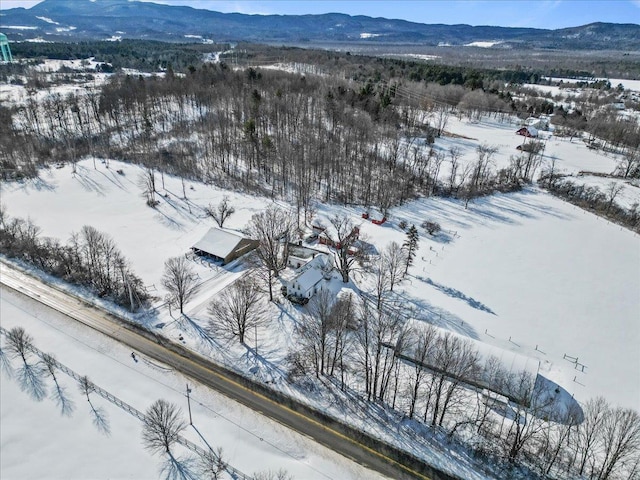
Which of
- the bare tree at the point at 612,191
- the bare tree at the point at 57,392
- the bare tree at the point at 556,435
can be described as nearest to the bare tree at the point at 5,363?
the bare tree at the point at 57,392

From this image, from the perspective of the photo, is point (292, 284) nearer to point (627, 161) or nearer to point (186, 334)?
point (186, 334)

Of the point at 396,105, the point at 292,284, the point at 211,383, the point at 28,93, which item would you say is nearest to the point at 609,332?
the point at 292,284

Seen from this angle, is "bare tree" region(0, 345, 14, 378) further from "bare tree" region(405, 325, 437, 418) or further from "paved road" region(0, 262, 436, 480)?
"bare tree" region(405, 325, 437, 418)

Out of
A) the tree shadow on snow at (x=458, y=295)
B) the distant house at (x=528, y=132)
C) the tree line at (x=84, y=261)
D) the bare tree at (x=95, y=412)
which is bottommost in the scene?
the bare tree at (x=95, y=412)

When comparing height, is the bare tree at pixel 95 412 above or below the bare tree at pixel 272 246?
below

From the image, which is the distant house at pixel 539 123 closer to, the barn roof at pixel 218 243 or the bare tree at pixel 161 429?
the barn roof at pixel 218 243

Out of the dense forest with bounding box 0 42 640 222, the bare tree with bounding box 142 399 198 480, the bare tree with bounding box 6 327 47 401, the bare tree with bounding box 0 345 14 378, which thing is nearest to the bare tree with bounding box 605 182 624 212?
the dense forest with bounding box 0 42 640 222

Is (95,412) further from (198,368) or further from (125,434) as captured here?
(198,368)
